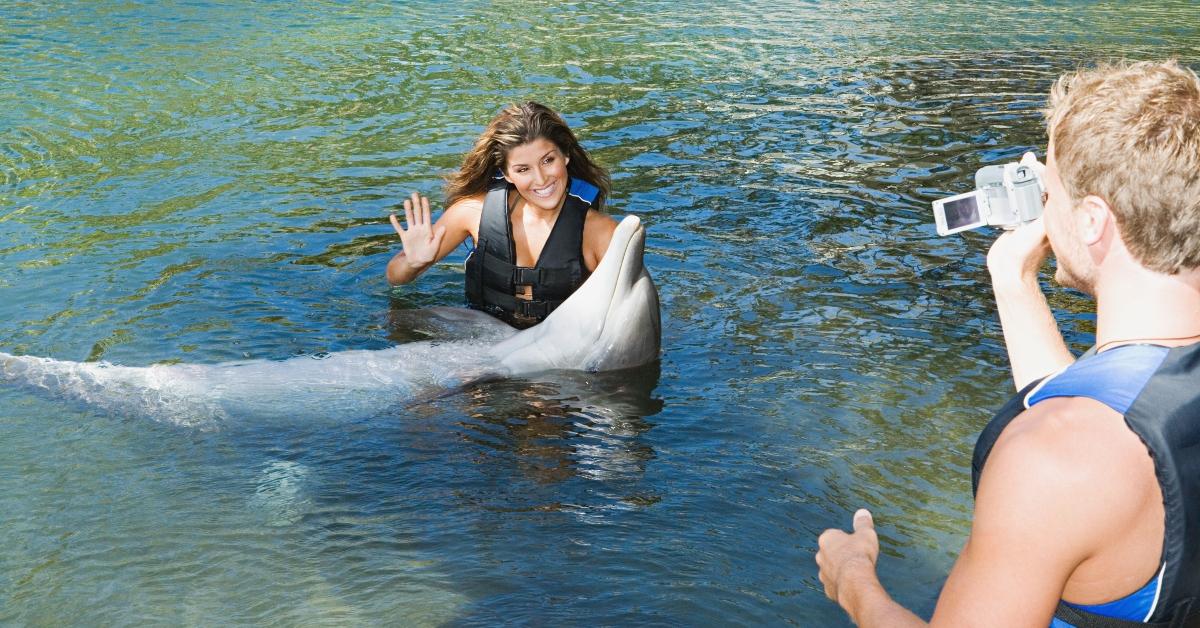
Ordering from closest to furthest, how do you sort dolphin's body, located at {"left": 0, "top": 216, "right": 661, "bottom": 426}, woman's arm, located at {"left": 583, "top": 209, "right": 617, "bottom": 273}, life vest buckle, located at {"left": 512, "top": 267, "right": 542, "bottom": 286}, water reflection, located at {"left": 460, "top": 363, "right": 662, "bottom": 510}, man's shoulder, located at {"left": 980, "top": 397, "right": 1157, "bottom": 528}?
man's shoulder, located at {"left": 980, "top": 397, "right": 1157, "bottom": 528} → water reflection, located at {"left": 460, "top": 363, "right": 662, "bottom": 510} → dolphin's body, located at {"left": 0, "top": 216, "right": 661, "bottom": 426} → woman's arm, located at {"left": 583, "top": 209, "right": 617, "bottom": 273} → life vest buckle, located at {"left": 512, "top": 267, "right": 542, "bottom": 286}

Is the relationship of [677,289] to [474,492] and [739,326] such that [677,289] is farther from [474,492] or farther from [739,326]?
[474,492]

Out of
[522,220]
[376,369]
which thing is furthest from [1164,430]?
[522,220]

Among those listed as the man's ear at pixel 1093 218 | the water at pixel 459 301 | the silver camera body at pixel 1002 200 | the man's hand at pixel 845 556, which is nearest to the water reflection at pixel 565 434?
the water at pixel 459 301

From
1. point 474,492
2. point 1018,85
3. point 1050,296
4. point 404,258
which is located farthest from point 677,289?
point 1018,85

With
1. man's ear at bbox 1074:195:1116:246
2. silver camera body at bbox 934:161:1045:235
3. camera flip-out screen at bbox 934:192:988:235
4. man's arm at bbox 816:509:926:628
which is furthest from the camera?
camera flip-out screen at bbox 934:192:988:235

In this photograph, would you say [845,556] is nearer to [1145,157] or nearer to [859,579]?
[859,579]

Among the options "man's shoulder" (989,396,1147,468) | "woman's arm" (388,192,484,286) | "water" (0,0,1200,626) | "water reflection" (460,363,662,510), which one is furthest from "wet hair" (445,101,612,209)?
"man's shoulder" (989,396,1147,468)

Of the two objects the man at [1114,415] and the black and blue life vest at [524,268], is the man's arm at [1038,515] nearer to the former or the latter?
the man at [1114,415]

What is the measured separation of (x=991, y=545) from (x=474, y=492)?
10.6ft

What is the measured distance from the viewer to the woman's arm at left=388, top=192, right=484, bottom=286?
6.44 m

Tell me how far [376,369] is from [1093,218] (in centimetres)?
447

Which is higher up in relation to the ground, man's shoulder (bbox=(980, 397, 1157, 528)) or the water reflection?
man's shoulder (bbox=(980, 397, 1157, 528))

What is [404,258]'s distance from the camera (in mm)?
6625

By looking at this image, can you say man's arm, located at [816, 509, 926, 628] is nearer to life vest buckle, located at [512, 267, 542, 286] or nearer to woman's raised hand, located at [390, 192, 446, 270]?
life vest buckle, located at [512, 267, 542, 286]
